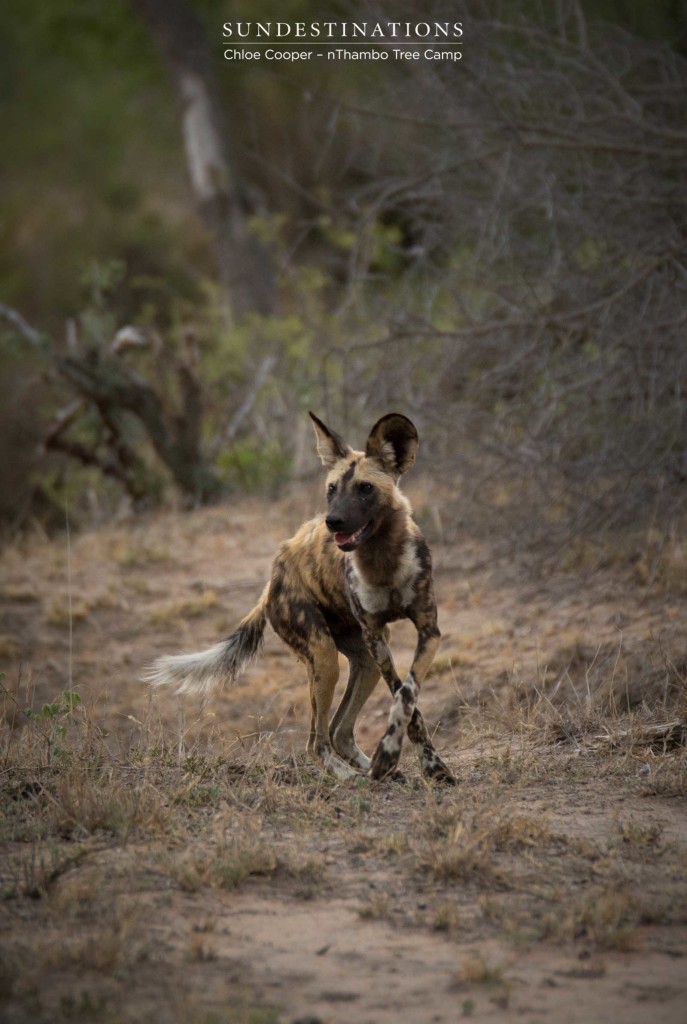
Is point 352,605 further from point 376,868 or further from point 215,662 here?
point 376,868

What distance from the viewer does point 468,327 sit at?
804cm

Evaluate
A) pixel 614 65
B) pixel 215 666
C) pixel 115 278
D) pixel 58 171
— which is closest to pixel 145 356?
pixel 115 278

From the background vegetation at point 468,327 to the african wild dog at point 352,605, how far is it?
237cm

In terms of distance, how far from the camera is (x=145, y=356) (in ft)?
38.4

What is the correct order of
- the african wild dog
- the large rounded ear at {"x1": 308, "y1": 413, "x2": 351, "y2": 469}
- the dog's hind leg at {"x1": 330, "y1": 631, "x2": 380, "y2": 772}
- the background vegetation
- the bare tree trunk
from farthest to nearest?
the bare tree trunk → the background vegetation → the dog's hind leg at {"x1": 330, "y1": 631, "x2": 380, "y2": 772} → the large rounded ear at {"x1": 308, "y1": 413, "x2": 351, "y2": 469} → the african wild dog

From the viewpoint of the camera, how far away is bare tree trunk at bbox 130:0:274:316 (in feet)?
54.1

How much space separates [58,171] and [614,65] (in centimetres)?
1571

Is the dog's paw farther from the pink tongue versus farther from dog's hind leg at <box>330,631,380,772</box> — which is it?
the pink tongue

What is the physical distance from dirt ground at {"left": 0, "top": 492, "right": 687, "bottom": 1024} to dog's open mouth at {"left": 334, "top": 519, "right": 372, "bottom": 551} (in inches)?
32.3

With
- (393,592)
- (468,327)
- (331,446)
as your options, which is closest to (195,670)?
(393,592)

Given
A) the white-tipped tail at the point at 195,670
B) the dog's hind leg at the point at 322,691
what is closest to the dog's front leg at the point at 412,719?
the dog's hind leg at the point at 322,691

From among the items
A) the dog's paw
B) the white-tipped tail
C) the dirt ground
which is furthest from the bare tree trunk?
the dog's paw

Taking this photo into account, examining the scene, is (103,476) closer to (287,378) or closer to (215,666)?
(287,378)

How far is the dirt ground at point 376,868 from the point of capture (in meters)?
2.71
